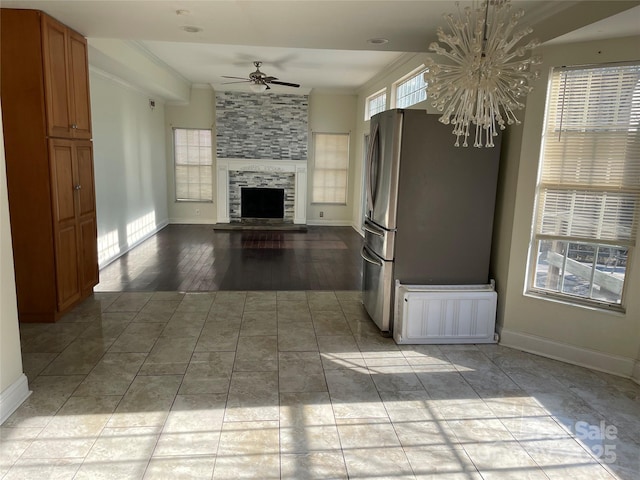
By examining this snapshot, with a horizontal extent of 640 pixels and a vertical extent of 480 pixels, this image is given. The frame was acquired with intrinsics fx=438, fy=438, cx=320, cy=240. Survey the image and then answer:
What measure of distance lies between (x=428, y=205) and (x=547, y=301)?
1.17 metres

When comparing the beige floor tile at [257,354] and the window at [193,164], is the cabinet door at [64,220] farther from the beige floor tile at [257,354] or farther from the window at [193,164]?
the window at [193,164]

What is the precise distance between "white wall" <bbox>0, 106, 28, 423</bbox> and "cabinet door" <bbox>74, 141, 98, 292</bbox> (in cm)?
175

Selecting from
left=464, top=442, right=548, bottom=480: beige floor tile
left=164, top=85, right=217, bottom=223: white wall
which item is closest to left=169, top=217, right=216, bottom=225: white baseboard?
left=164, top=85, right=217, bottom=223: white wall

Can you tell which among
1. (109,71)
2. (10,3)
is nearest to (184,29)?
(10,3)

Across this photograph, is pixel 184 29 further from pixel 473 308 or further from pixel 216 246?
pixel 216 246

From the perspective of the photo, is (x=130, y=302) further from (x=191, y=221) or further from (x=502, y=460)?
(x=191, y=221)

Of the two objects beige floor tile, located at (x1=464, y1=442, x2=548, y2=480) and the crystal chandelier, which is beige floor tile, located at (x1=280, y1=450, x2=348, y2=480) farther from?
the crystal chandelier

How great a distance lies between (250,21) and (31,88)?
183 centimetres

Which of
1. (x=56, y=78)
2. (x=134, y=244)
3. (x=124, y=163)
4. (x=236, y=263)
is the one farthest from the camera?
(x=134, y=244)

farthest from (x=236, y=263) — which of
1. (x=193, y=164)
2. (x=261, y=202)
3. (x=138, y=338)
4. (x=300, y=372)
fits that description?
(x=193, y=164)

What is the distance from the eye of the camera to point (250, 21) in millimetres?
3533

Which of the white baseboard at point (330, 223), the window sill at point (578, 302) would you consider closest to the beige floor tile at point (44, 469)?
the window sill at point (578, 302)

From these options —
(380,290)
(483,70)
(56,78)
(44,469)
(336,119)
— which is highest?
(336,119)

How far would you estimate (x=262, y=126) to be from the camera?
935cm
